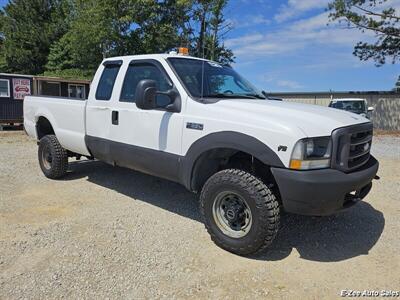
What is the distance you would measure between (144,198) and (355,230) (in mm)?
3000

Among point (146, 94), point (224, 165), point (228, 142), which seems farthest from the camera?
point (224, 165)

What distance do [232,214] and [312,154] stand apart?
1052mm

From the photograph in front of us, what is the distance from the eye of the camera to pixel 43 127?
7.05m

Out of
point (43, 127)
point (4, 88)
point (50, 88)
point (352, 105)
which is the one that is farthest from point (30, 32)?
point (43, 127)

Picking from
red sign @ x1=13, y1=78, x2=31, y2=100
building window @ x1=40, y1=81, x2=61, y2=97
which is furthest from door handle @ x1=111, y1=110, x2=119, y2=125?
building window @ x1=40, y1=81, x2=61, y2=97

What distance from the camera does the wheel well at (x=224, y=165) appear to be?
4008 mm

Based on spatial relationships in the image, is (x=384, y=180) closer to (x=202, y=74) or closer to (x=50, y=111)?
(x=202, y=74)

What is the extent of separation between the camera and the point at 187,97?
4.25 metres

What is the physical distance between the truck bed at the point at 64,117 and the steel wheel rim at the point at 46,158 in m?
0.46

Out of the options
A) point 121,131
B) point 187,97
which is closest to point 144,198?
point 121,131

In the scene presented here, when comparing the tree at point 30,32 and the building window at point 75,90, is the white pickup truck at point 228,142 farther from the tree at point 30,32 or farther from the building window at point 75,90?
the tree at point 30,32

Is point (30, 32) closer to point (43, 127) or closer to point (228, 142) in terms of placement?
point (43, 127)

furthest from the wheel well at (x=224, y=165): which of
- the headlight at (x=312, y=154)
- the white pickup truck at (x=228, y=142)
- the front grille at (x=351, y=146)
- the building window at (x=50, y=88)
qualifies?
the building window at (x=50, y=88)

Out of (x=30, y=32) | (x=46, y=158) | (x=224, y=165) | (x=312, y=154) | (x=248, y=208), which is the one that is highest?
(x=30, y=32)
